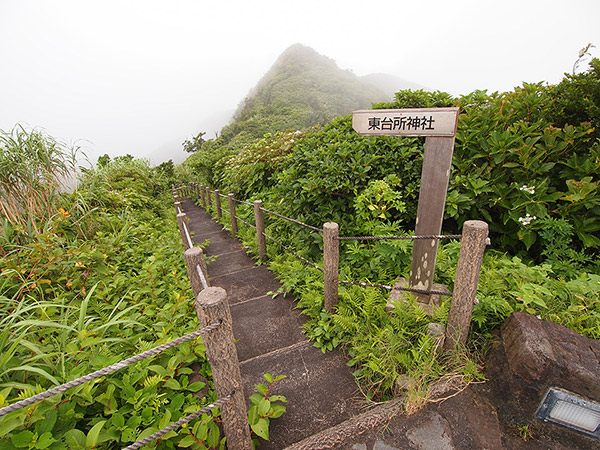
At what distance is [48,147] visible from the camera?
360 cm

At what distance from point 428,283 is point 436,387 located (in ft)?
3.06

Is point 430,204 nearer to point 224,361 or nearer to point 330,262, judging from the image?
point 330,262

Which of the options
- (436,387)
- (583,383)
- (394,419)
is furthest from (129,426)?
(583,383)

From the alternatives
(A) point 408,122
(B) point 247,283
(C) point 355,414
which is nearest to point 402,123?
(A) point 408,122

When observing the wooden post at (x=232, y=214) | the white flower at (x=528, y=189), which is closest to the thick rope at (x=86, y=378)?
the white flower at (x=528, y=189)

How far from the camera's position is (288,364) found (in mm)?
2461

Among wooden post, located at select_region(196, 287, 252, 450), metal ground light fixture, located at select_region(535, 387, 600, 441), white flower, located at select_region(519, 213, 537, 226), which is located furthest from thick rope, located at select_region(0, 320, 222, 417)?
white flower, located at select_region(519, 213, 537, 226)

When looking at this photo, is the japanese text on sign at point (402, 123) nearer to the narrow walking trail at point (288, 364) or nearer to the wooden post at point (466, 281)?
the wooden post at point (466, 281)

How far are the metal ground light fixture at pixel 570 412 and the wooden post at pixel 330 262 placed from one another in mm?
1685

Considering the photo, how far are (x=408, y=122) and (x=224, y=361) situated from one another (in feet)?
7.03

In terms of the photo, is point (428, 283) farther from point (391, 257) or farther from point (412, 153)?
point (412, 153)

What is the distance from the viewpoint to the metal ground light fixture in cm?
159

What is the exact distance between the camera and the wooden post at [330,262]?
261 centimetres

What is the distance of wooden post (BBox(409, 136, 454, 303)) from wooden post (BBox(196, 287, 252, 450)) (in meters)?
1.87
